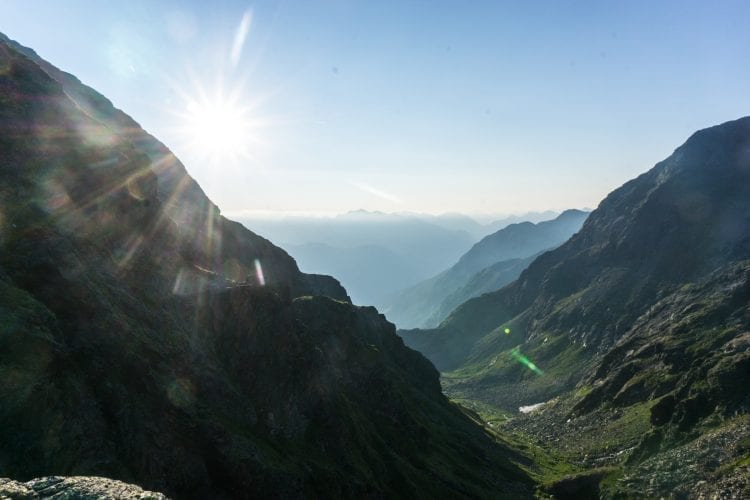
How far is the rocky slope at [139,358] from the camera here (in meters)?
32.9

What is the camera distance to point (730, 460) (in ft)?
226

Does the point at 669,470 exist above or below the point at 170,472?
below

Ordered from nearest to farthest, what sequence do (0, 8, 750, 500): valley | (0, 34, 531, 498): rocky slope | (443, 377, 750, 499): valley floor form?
(0, 34, 531, 498): rocky slope → (0, 8, 750, 500): valley → (443, 377, 750, 499): valley floor

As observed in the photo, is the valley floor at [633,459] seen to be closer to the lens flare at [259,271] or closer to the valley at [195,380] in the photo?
the valley at [195,380]

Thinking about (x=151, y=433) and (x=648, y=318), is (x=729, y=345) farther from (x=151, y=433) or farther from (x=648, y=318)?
(x=151, y=433)

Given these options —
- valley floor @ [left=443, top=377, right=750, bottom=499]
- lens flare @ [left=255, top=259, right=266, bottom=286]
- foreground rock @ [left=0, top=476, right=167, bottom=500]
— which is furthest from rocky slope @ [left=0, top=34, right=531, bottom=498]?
valley floor @ [left=443, top=377, right=750, bottom=499]

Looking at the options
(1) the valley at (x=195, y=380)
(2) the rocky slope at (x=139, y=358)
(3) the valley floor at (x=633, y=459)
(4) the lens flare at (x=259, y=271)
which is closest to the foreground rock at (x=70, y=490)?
(1) the valley at (x=195, y=380)

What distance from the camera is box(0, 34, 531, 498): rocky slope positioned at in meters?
32.9

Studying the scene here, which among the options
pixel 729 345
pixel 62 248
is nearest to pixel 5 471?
pixel 62 248

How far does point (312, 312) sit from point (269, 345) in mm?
37856

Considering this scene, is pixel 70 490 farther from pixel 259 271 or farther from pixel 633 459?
pixel 633 459

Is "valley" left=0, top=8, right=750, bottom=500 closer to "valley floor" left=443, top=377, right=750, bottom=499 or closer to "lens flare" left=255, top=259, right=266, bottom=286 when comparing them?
"valley floor" left=443, top=377, right=750, bottom=499

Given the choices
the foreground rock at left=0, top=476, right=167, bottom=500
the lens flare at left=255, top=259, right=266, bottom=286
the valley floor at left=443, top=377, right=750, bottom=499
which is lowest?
the valley floor at left=443, top=377, right=750, bottom=499

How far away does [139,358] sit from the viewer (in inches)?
1590
